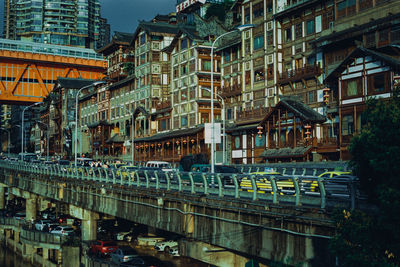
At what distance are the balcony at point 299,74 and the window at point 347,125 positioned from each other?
749 centimetres

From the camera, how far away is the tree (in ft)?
40.5

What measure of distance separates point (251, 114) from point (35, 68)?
69.1m

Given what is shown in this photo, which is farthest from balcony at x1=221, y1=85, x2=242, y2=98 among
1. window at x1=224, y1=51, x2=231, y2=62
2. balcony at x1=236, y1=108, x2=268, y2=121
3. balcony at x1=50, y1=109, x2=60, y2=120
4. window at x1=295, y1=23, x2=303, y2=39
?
balcony at x1=50, y1=109, x2=60, y2=120

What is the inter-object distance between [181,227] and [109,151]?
276 ft

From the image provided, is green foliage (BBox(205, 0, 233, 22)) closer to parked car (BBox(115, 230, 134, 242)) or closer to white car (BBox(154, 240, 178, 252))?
parked car (BBox(115, 230, 134, 242))

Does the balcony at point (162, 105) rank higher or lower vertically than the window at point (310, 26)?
lower

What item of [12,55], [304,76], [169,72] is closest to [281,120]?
[304,76]

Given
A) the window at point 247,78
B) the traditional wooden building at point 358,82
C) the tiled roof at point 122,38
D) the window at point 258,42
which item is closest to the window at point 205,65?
the window at point 247,78

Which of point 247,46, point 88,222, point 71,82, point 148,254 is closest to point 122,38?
point 71,82

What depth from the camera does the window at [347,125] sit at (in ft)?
158

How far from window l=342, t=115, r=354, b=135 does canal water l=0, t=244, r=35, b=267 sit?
124ft

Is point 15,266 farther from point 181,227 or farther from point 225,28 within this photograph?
point 225,28

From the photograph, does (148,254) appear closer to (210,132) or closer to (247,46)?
(210,132)

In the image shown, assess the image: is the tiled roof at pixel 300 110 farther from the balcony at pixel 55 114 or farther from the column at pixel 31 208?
the balcony at pixel 55 114
